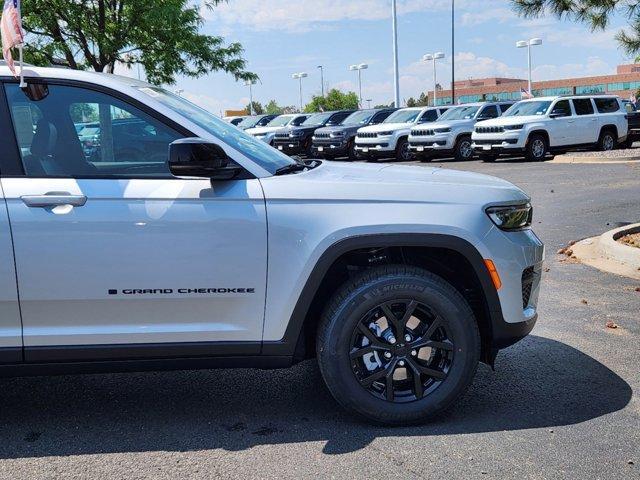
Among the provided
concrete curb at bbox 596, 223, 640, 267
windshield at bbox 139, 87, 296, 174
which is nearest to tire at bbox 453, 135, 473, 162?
concrete curb at bbox 596, 223, 640, 267

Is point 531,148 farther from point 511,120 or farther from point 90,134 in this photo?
point 90,134

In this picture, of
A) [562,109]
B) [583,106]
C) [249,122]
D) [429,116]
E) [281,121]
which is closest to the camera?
[562,109]

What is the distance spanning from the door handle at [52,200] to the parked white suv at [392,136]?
21.0 metres

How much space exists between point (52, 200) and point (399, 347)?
71.7 inches

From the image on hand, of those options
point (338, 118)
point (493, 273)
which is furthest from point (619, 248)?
point (338, 118)

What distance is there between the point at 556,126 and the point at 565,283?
614 inches

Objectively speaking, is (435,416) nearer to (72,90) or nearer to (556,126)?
(72,90)

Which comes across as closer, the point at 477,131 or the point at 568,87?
the point at 477,131

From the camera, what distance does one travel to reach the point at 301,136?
1086 inches

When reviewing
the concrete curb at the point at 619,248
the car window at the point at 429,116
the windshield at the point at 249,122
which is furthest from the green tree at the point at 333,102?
the concrete curb at the point at 619,248

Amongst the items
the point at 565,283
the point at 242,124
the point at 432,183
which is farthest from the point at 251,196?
the point at 242,124

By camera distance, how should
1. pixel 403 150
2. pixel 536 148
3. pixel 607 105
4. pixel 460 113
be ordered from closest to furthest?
pixel 536 148 < pixel 607 105 < pixel 460 113 < pixel 403 150

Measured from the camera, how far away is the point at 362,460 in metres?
3.40

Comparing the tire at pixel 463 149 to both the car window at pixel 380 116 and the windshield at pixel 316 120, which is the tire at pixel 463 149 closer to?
the car window at pixel 380 116
